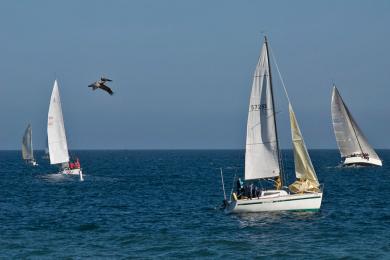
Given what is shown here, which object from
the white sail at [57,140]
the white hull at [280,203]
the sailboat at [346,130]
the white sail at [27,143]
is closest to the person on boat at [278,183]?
the white hull at [280,203]

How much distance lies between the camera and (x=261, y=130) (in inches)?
2002

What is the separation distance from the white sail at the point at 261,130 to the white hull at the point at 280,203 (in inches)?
105

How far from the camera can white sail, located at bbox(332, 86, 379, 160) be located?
108562 mm

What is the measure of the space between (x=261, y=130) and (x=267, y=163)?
231 cm

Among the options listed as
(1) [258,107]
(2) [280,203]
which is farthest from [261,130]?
(2) [280,203]

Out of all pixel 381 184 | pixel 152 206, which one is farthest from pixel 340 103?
pixel 152 206

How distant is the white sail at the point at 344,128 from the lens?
10856 cm

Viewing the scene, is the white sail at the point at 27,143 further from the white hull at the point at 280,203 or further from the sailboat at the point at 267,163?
the white hull at the point at 280,203

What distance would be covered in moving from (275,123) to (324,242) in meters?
12.8

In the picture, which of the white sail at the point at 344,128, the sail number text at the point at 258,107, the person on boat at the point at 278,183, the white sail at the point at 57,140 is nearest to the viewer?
the sail number text at the point at 258,107

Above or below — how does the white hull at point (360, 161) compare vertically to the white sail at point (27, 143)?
below

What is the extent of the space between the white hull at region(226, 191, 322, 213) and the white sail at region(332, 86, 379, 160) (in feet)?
200

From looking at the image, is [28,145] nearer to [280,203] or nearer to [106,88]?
[280,203]

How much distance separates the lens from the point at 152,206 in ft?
193
